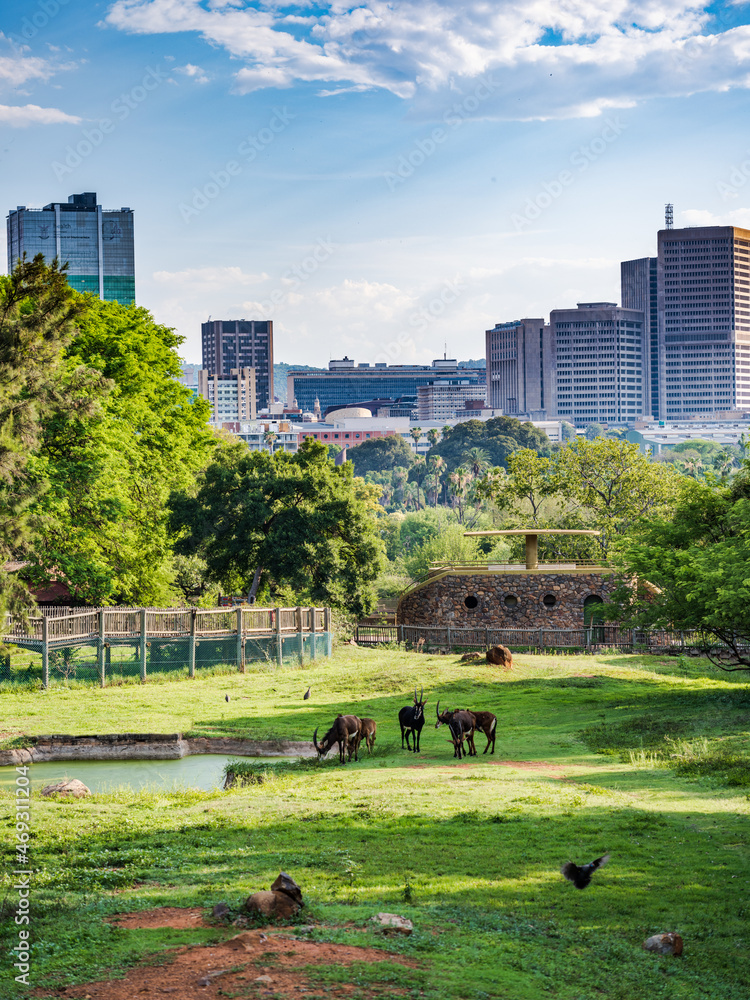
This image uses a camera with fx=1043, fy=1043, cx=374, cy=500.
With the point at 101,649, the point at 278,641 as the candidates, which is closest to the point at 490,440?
the point at 278,641

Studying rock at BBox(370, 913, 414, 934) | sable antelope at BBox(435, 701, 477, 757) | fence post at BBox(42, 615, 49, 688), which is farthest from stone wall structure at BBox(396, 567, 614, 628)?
rock at BBox(370, 913, 414, 934)

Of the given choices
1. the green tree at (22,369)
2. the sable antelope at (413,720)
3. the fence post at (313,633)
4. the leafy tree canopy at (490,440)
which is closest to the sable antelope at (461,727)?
the sable antelope at (413,720)

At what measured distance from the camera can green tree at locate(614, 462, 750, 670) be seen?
71.0 feet

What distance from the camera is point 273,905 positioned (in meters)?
9.05

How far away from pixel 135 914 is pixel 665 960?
4.65 m

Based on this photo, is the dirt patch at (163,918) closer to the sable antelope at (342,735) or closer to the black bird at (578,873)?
the black bird at (578,873)

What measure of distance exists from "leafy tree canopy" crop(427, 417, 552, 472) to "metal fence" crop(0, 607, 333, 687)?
5710 inches

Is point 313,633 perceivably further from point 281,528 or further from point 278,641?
point 281,528

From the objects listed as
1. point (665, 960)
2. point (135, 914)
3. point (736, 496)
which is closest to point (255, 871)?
point (135, 914)

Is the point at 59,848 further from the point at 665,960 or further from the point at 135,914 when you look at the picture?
the point at 665,960

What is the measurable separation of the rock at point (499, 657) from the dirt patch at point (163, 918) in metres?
23.3

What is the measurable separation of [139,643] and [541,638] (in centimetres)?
1712

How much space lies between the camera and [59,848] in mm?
12242

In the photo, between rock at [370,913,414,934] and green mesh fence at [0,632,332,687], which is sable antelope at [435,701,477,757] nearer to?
rock at [370,913,414,934]
